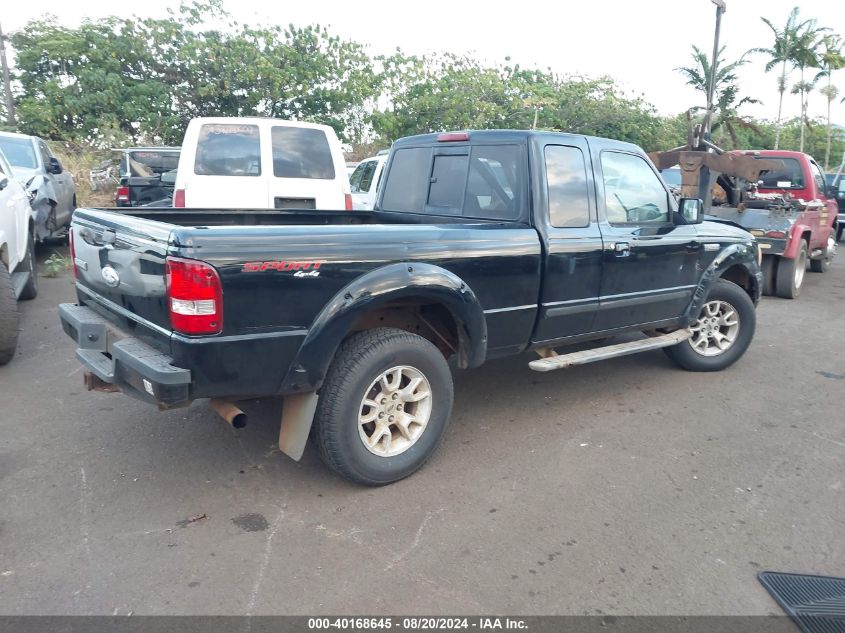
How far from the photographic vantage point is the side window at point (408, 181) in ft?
16.3

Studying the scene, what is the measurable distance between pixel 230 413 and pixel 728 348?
14.4 ft

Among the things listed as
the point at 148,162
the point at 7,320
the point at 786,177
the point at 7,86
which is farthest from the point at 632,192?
the point at 7,86

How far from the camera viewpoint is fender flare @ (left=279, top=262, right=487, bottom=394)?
3.26 m

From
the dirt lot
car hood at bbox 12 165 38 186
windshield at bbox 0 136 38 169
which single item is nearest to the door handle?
the dirt lot

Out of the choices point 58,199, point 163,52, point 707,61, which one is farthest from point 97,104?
point 707,61

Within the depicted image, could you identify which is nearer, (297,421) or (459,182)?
(297,421)

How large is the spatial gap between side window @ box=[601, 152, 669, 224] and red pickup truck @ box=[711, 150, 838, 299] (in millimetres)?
4744

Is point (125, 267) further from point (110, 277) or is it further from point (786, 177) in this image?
point (786, 177)

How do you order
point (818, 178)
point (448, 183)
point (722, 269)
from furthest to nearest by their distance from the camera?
point (818, 178) < point (722, 269) < point (448, 183)

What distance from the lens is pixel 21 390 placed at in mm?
4941

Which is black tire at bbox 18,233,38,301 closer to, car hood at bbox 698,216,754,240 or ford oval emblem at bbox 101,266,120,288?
ford oval emblem at bbox 101,266,120,288

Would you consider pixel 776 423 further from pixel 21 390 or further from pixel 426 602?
pixel 21 390

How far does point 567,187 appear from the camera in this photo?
174 inches

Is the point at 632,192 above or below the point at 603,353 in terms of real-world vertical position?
above
